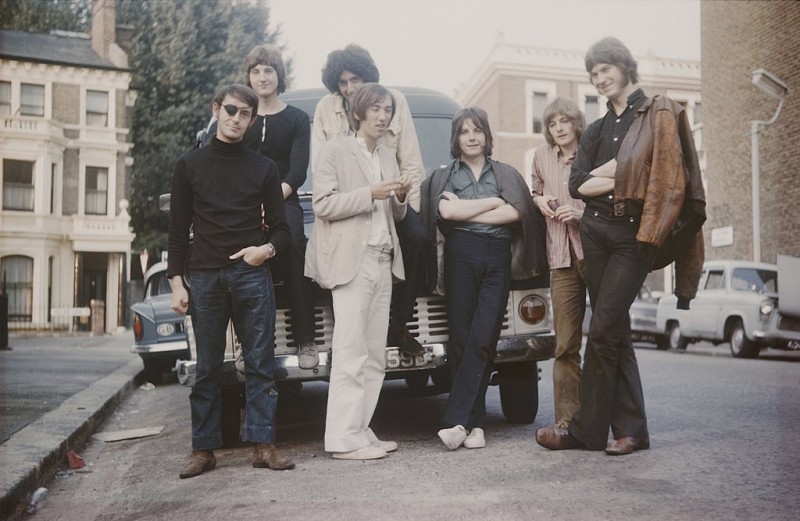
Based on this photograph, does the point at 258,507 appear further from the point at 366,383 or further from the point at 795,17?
the point at 795,17

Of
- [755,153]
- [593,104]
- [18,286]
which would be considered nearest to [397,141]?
[593,104]

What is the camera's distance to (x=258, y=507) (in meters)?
3.75

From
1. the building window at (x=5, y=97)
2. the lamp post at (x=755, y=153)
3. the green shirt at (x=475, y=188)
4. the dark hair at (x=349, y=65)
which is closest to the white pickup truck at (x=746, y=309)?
the lamp post at (x=755, y=153)

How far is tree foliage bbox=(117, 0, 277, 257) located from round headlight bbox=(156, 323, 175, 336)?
933 centimetres

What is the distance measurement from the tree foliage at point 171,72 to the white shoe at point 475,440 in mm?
15874

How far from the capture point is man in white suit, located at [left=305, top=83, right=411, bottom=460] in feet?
15.5

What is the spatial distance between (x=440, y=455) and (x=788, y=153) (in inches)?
659

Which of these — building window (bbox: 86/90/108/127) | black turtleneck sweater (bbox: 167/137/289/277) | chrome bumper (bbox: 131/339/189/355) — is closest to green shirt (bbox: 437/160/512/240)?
black turtleneck sweater (bbox: 167/137/289/277)

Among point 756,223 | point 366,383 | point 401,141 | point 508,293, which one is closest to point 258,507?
point 366,383

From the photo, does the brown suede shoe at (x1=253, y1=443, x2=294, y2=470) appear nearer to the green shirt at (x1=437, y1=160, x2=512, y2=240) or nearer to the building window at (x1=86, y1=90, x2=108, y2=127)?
the green shirt at (x1=437, y1=160, x2=512, y2=240)

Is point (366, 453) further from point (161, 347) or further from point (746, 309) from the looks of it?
point (746, 309)

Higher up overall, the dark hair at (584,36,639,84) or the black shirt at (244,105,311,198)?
the dark hair at (584,36,639,84)

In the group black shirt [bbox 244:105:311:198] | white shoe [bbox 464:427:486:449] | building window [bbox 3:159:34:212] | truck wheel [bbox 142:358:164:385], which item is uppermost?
building window [bbox 3:159:34:212]

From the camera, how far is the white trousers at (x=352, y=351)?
4.75m
